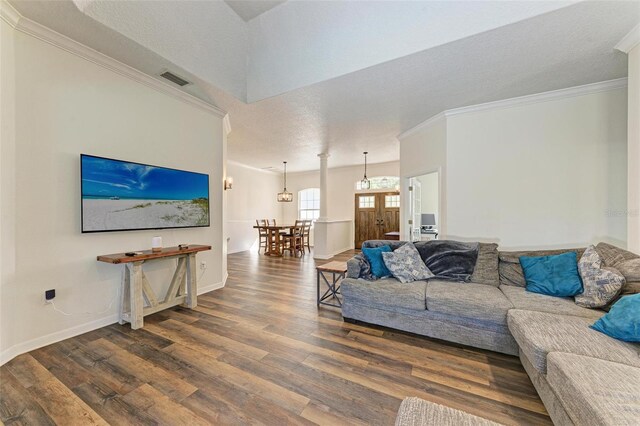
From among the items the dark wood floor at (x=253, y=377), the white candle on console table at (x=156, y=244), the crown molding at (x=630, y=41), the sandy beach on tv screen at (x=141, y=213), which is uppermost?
the crown molding at (x=630, y=41)

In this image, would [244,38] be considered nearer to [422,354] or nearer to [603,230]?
[422,354]

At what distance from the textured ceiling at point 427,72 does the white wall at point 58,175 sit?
1.20 feet

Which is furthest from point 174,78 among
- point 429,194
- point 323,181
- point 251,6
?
point 429,194

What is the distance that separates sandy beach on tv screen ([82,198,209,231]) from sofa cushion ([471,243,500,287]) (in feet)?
12.0

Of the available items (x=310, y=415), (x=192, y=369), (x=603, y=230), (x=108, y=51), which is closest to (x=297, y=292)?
(x=192, y=369)

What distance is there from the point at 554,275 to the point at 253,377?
288 centimetres

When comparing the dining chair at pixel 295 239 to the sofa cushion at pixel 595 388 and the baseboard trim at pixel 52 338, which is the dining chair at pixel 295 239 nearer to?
the baseboard trim at pixel 52 338

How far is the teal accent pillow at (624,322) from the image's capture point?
1489 mm

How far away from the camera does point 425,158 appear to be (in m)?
4.48

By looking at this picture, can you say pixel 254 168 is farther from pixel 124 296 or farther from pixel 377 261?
pixel 377 261

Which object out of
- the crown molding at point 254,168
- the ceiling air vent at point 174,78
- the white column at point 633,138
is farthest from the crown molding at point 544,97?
the crown molding at point 254,168

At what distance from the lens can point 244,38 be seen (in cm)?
343

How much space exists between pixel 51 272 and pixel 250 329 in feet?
6.41

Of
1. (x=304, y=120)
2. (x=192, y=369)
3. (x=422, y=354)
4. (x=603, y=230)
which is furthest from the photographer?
(x=304, y=120)
